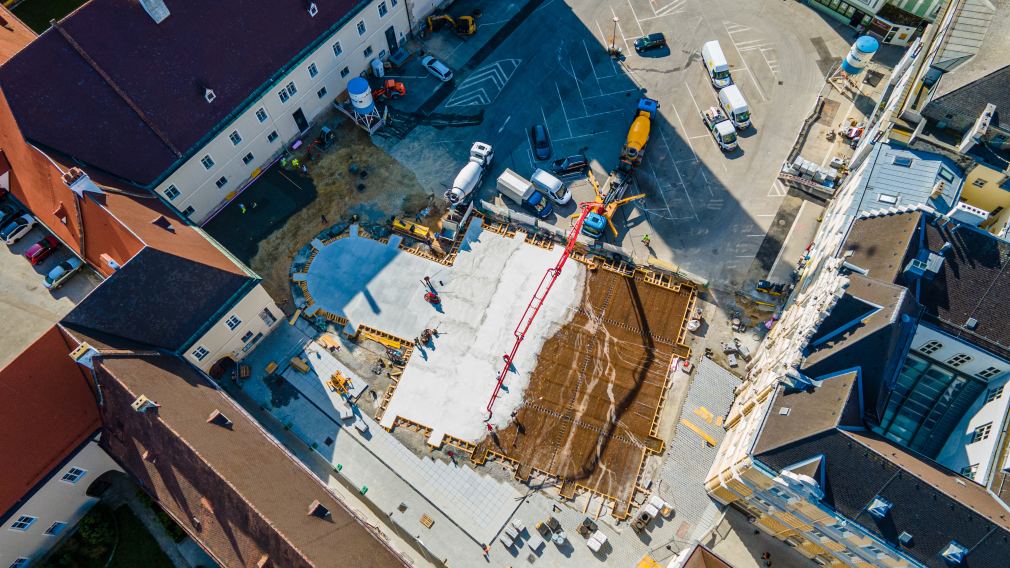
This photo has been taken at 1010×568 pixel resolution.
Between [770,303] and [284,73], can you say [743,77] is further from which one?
[284,73]

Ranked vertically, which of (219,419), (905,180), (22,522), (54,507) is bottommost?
(54,507)

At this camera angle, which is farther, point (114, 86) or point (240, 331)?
point (240, 331)

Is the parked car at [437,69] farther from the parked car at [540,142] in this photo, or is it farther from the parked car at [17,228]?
the parked car at [17,228]

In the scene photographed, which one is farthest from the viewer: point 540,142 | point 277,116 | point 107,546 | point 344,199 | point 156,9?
point 540,142

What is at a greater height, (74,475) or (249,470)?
(249,470)

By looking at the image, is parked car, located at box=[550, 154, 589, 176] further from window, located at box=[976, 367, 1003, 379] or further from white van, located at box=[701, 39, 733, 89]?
window, located at box=[976, 367, 1003, 379]

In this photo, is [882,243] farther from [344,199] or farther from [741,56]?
[344,199]

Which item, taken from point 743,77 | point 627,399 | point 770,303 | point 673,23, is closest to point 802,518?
point 627,399

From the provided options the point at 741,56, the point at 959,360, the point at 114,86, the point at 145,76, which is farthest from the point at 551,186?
the point at 114,86
